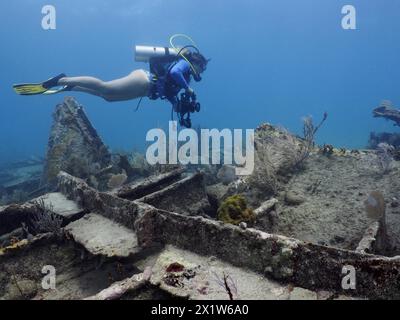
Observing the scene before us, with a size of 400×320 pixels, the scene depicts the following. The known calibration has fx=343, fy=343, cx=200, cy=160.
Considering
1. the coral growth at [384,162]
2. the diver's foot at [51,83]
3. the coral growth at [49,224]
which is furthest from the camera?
the diver's foot at [51,83]

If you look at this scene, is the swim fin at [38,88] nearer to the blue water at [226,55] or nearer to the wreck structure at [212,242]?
the wreck structure at [212,242]

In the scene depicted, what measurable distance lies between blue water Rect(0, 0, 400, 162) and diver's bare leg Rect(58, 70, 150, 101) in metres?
28.0

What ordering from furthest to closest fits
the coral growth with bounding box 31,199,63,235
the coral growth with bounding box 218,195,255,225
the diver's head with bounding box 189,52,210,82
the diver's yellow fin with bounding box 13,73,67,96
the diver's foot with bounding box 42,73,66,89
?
1. the diver's foot with bounding box 42,73,66,89
2. the diver's yellow fin with bounding box 13,73,67,96
3. the diver's head with bounding box 189,52,210,82
4. the coral growth with bounding box 31,199,63,235
5. the coral growth with bounding box 218,195,255,225

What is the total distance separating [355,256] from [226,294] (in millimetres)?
1369

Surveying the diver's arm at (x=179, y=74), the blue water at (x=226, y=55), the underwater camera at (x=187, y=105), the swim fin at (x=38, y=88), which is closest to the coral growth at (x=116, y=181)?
the underwater camera at (x=187, y=105)

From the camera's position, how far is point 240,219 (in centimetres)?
575

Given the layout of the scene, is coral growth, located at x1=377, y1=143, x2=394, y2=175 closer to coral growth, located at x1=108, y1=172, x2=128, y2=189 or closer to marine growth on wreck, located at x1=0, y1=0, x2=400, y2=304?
marine growth on wreck, located at x1=0, y1=0, x2=400, y2=304

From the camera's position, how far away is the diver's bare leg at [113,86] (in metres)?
10.8

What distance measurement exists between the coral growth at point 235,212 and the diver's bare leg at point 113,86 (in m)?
5.99

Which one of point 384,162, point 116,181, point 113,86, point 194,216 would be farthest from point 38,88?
point 384,162

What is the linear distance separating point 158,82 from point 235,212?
18.9 ft

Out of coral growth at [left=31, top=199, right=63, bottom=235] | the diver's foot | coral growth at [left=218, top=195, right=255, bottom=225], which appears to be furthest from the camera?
the diver's foot

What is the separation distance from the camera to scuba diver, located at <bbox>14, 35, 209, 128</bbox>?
906 cm

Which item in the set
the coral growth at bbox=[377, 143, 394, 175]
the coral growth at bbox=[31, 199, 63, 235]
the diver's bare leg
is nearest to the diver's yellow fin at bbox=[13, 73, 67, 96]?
the diver's bare leg
